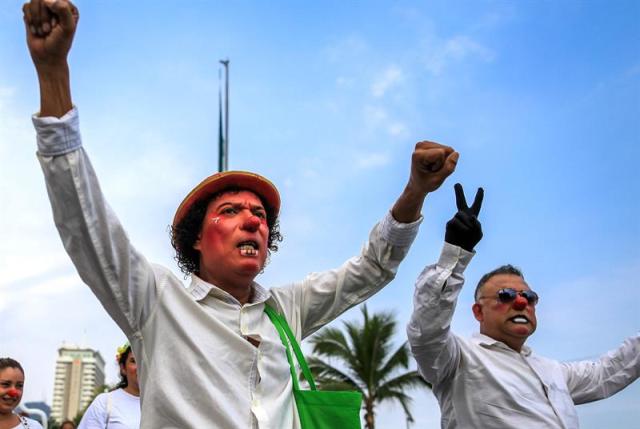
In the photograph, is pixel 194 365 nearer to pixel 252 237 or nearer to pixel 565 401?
pixel 252 237

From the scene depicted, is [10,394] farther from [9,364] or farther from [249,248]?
[249,248]

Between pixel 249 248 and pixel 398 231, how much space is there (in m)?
0.69

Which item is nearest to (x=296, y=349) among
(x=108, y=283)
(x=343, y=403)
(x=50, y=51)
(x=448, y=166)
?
(x=343, y=403)

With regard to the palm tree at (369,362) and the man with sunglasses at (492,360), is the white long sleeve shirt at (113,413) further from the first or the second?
the palm tree at (369,362)

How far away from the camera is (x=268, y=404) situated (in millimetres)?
2586

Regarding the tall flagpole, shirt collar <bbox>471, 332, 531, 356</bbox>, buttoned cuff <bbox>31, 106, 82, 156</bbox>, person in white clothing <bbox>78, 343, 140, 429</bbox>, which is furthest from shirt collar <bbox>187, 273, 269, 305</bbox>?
the tall flagpole

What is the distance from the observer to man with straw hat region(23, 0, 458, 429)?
222cm

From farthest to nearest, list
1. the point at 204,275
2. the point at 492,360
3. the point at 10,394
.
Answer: the point at 10,394 < the point at 492,360 < the point at 204,275

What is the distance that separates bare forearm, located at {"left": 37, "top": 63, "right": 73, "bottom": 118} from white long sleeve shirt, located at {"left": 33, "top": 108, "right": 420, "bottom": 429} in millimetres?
38

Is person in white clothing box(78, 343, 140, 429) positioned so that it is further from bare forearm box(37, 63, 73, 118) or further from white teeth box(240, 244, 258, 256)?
bare forearm box(37, 63, 73, 118)

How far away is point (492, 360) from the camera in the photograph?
4293mm

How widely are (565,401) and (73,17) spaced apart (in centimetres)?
353

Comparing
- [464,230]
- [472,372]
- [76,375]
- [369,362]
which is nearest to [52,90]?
[464,230]

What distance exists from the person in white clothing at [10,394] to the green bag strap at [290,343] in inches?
146
